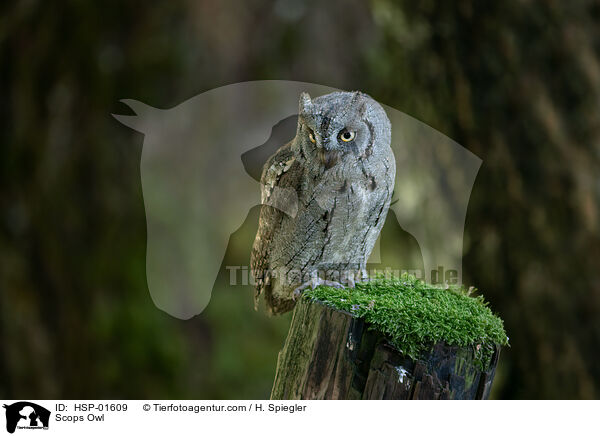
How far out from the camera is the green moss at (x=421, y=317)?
1.46 meters

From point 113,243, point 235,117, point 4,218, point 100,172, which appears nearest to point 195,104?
point 235,117

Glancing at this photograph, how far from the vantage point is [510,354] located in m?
2.75

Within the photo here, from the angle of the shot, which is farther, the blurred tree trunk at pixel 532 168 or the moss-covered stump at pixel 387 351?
the blurred tree trunk at pixel 532 168

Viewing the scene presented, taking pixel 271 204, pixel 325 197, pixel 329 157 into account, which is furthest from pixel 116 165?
pixel 329 157

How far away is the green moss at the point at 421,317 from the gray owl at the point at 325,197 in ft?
0.86

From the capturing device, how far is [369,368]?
1.44 m

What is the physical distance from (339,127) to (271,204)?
51 centimetres

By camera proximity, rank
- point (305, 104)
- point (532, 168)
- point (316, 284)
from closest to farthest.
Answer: point (305, 104), point (316, 284), point (532, 168)

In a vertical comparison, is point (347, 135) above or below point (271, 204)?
above

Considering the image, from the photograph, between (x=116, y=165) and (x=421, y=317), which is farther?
(x=116, y=165)

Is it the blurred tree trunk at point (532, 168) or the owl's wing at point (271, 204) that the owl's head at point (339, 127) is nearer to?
the owl's wing at point (271, 204)

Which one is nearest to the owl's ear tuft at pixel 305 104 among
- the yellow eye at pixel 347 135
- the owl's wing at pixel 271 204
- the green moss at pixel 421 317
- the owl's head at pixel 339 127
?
the owl's head at pixel 339 127
